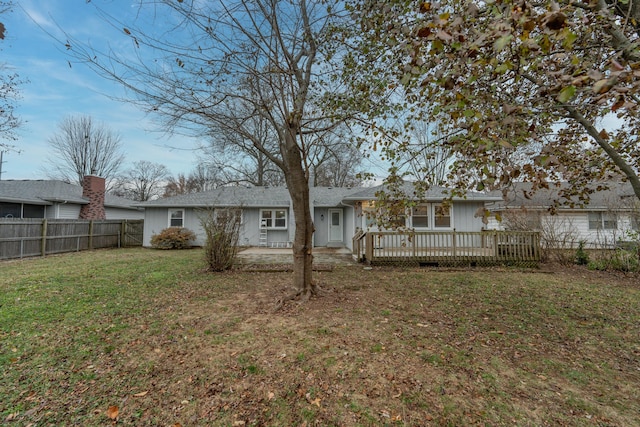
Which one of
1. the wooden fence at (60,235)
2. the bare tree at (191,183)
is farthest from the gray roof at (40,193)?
the bare tree at (191,183)

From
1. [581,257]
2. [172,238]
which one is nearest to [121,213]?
[172,238]

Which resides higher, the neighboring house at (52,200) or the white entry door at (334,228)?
the neighboring house at (52,200)

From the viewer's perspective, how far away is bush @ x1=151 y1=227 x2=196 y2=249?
14391 mm

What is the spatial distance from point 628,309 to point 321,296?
5814 mm

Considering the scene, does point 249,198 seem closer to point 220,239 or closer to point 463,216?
point 220,239

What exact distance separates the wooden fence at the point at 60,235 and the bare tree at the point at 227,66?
34.7 feet

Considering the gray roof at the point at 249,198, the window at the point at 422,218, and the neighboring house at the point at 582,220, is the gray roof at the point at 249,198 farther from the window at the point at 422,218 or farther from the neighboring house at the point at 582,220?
the neighboring house at the point at 582,220

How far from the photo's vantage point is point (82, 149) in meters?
27.0

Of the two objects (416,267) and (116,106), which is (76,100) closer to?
(116,106)

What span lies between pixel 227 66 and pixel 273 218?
11.5 m

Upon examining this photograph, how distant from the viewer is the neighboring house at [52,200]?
48.4 feet

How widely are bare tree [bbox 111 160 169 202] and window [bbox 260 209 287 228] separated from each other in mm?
26732

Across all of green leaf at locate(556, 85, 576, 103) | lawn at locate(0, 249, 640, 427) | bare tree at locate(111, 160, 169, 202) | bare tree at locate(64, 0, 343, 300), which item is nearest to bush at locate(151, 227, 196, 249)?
lawn at locate(0, 249, 640, 427)

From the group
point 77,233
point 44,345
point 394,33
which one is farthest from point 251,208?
point 394,33
